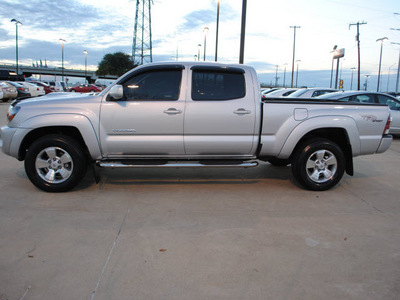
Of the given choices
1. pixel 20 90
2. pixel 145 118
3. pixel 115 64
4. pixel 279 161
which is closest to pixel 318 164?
pixel 279 161

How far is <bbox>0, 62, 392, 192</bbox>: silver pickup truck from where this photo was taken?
4859 mm

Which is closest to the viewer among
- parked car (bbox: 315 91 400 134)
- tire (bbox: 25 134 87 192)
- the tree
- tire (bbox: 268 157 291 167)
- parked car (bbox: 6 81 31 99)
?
tire (bbox: 25 134 87 192)

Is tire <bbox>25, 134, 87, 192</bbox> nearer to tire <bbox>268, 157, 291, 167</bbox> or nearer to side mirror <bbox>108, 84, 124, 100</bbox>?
side mirror <bbox>108, 84, 124, 100</bbox>

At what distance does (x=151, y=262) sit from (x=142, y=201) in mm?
1662

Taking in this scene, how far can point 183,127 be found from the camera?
4.95 meters

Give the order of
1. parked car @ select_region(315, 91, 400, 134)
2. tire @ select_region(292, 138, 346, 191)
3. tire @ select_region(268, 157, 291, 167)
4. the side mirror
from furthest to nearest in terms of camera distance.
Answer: parked car @ select_region(315, 91, 400, 134) < tire @ select_region(268, 157, 291, 167) < tire @ select_region(292, 138, 346, 191) < the side mirror

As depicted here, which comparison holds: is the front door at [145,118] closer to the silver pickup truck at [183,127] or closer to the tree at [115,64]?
the silver pickup truck at [183,127]

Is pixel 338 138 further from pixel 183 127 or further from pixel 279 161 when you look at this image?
pixel 183 127

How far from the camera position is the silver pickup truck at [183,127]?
486 cm

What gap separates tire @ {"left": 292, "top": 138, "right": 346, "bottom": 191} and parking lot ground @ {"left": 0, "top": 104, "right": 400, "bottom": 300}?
196 millimetres

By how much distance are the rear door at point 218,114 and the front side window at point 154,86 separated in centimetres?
26

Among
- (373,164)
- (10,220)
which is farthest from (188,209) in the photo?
(373,164)

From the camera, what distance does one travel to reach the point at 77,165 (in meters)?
4.87

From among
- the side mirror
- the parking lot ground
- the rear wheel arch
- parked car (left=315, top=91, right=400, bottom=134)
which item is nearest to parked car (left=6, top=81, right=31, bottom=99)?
the parking lot ground
